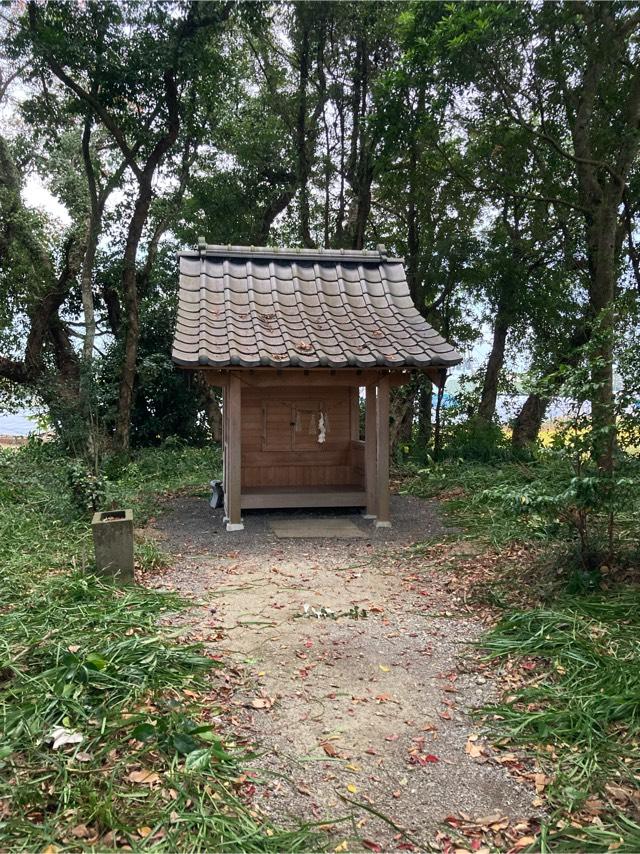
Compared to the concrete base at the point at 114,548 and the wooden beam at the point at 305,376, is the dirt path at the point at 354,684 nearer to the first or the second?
the concrete base at the point at 114,548

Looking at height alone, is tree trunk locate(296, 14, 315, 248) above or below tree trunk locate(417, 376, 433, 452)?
above

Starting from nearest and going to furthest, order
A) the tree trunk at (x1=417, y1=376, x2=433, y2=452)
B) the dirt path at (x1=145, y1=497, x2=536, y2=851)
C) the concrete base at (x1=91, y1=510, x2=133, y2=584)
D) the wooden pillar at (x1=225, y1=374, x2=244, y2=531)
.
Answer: the dirt path at (x1=145, y1=497, x2=536, y2=851)
the concrete base at (x1=91, y1=510, x2=133, y2=584)
the wooden pillar at (x1=225, y1=374, x2=244, y2=531)
the tree trunk at (x1=417, y1=376, x2=433, y2=452)

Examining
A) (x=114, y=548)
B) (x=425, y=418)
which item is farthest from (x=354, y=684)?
(x=425, y=418)

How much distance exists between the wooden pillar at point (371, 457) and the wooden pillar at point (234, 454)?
1.69m

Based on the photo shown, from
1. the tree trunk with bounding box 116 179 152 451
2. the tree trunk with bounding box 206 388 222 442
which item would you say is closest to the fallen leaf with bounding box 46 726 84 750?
the tree trunk with bounding box 116 179 152 451

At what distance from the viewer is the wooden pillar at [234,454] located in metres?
7.73

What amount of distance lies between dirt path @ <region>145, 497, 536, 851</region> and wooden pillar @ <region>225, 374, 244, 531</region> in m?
0.93

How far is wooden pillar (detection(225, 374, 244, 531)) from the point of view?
7734mm

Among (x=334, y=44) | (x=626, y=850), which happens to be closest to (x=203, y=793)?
(x=626, y=850)

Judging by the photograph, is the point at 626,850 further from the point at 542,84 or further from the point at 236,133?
the point at 236,133

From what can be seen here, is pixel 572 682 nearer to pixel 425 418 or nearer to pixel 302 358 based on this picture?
pixel 302 358

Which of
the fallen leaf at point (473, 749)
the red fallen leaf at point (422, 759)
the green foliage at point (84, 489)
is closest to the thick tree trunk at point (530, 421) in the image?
the green foliage at point (84, 489)

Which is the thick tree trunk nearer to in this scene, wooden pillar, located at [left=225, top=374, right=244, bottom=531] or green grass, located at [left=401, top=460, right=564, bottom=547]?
green grass, located at [left=401, top=460, right=564, bottom=547]

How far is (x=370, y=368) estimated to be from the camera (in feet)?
24.5
